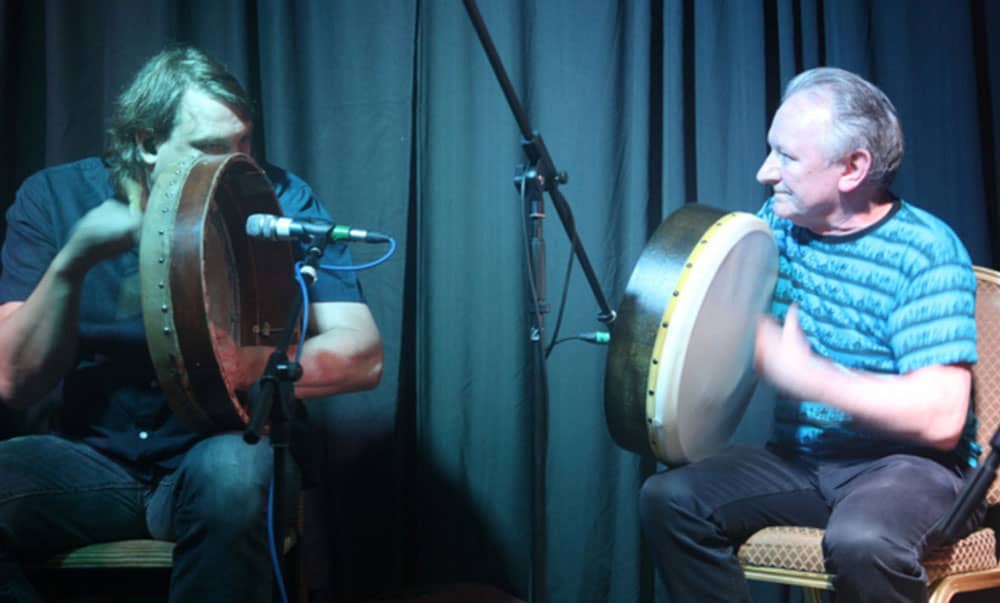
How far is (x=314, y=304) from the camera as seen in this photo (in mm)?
2002

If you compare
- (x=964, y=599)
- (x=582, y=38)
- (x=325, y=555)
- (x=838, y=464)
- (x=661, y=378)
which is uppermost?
(x=582, y=38)

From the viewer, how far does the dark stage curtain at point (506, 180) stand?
2.51 m

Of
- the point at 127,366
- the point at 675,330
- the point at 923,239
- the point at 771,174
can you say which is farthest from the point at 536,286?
the point at 127,366

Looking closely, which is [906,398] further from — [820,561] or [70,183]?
[70,183]

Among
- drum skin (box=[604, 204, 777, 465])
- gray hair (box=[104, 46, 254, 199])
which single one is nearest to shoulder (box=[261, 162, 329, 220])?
gray hair (box=[104, 46, 254, 199])

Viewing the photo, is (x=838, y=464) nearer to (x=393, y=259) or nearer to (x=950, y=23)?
(x=393, y=259)

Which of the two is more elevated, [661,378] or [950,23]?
[950,23]

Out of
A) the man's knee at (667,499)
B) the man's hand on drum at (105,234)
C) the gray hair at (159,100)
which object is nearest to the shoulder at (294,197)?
the gray hair at (159,100)

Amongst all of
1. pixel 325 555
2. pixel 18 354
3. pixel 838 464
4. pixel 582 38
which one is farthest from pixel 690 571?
pixel 582 38

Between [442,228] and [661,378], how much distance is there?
1.15m

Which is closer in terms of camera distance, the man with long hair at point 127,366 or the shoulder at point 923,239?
the man with long hair at point 127,366

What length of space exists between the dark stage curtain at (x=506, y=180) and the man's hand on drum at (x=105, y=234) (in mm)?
1007

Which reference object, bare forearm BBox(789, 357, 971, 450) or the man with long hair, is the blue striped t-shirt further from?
the man with long hair

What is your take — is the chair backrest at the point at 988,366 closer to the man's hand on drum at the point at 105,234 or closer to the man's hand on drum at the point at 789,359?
the man's hand on drum at the point at 789,359
